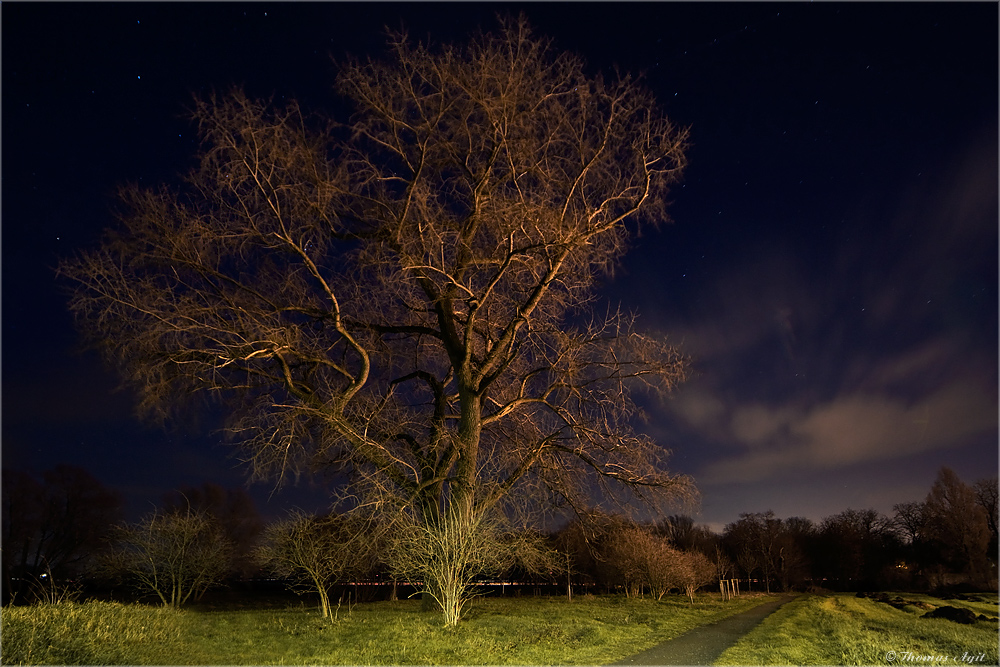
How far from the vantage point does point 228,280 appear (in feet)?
46.4

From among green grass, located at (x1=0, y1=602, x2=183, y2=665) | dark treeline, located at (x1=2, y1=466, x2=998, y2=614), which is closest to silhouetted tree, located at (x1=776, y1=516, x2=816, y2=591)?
dark treeline, located at (x1=2, y1=466, x2=998, y2=614)

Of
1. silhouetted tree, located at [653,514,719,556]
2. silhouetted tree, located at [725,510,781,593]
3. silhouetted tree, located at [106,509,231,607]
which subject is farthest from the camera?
silhouetted tree, located at [725,510,781,593]

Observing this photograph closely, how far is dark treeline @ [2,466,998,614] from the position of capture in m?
14.0

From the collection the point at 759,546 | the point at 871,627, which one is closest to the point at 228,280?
the point at 871,627

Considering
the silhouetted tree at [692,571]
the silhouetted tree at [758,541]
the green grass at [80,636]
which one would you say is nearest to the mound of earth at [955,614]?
the silhouetted tree at [692,571]

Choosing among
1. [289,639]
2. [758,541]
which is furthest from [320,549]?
[758,541]

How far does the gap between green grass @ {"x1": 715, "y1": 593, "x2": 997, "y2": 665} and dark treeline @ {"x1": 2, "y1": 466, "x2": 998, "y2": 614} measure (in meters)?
1.40

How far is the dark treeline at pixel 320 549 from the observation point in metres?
14.0

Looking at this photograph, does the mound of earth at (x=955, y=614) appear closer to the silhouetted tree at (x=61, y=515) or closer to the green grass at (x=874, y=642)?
the green grass at (x=874, y=642)

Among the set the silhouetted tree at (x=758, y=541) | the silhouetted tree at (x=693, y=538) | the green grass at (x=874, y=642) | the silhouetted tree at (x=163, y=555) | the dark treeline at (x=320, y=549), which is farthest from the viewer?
the silhouetted tree at (x=758, y=541)

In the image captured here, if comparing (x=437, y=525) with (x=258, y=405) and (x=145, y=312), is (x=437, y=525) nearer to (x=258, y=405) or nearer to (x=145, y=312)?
(x=258, y=405)

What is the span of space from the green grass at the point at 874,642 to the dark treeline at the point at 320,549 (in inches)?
54.9

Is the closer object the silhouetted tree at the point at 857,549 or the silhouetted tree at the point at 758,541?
the silhouetted tree at the point at 857,549

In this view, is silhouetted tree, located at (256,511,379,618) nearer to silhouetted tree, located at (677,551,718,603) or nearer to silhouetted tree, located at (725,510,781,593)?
silhouetted tree, located at (677,551,718,603)
